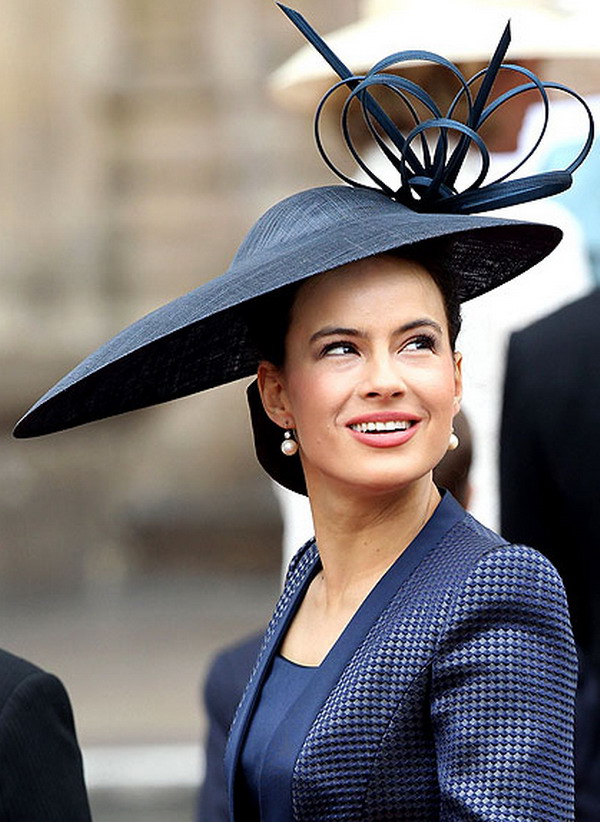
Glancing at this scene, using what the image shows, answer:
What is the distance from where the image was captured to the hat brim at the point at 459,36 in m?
4.01

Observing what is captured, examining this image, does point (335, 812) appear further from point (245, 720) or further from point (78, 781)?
point (78, 781)

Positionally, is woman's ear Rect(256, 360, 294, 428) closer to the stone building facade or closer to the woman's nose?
the woman's nose

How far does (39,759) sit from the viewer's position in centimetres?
228

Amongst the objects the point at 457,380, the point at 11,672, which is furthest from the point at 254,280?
the point at 11,672

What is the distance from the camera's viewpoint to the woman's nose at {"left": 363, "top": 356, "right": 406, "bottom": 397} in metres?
2.03

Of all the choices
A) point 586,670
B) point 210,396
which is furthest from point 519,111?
point 210,396

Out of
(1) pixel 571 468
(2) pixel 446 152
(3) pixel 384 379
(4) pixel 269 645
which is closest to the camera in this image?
(3) pixel 384 379

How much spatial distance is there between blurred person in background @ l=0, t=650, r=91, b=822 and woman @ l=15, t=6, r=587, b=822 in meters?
0.24

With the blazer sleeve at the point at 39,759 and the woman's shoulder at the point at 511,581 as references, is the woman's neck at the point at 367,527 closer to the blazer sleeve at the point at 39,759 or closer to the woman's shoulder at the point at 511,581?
the woman's shoulder at the point at 511,581

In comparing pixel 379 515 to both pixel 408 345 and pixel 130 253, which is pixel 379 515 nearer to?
pixel 408 345

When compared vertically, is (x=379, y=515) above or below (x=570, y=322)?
below

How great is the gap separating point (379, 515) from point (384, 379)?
187 mm

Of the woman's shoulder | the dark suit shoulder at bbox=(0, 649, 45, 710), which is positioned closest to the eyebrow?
the woman's shoulder

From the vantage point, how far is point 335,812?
77.9 inches
